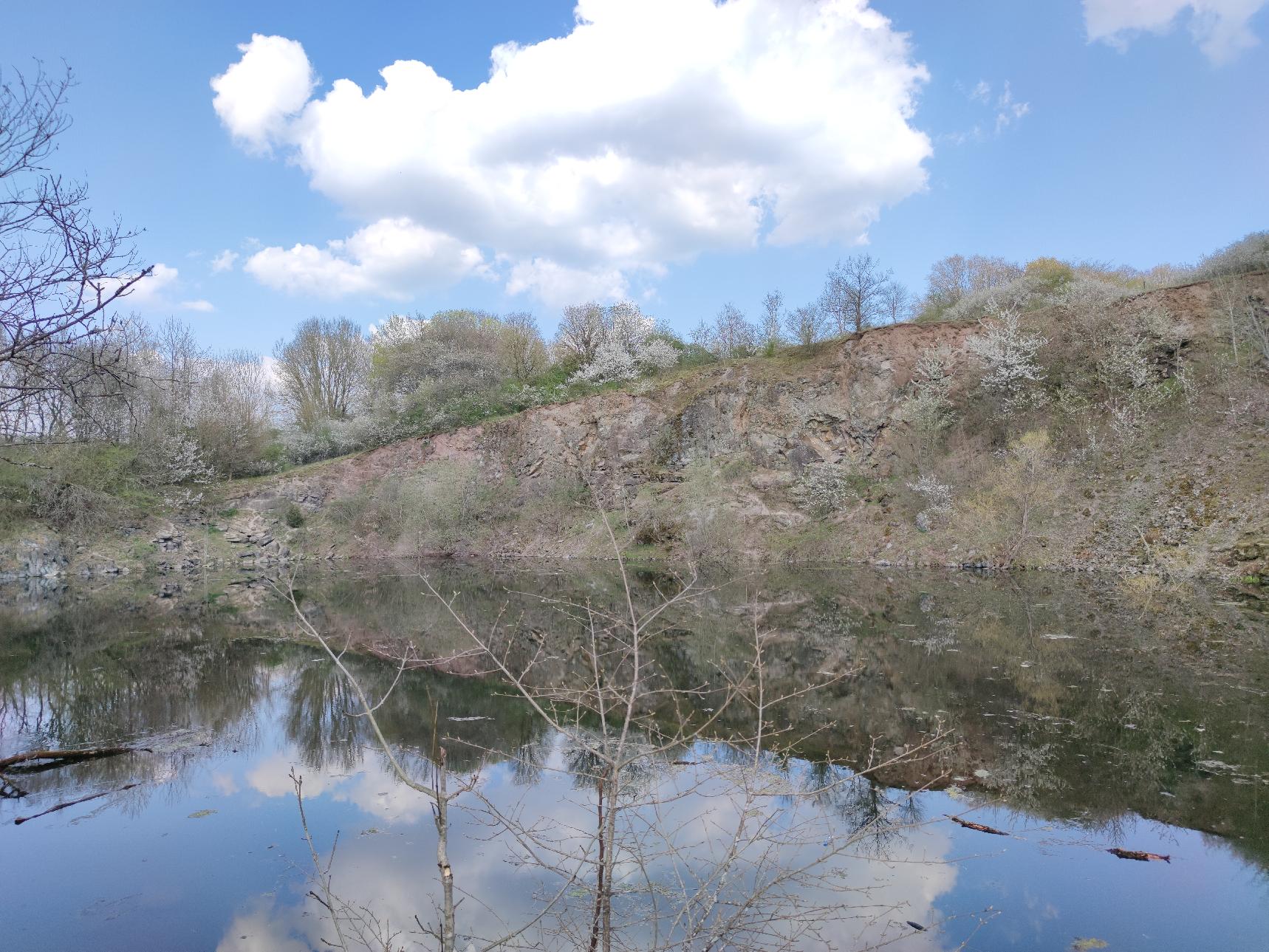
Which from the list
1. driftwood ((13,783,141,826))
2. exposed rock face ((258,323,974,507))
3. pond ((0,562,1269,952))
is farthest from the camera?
exposed rock face ((258,323,974,507))

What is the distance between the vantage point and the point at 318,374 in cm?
4197

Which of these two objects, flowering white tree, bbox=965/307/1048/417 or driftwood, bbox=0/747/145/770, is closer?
driftwood, bbox=0/747/145/770

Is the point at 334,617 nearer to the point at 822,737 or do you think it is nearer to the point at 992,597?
the point at 822,737

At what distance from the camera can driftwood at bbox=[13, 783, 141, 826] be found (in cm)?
592

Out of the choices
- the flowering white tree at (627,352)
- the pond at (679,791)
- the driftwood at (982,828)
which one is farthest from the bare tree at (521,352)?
the driftwood at (982,828)

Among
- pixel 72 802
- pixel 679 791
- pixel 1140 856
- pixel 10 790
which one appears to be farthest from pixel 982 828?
pixel 10 790

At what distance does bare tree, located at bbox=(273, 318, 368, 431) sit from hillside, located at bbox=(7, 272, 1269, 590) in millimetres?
7764

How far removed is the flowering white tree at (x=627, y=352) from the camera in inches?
1347

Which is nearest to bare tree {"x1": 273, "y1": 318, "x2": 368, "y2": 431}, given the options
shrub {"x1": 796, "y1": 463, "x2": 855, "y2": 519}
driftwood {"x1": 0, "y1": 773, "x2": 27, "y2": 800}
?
shrub {"x1": 796, "y1": 463, "x2": 855, "y2": 519}

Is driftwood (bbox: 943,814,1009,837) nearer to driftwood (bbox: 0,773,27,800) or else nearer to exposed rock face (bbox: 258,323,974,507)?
driftwood (bbox: 0,773,27,800)

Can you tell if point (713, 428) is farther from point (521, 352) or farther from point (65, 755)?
point (65, 755)

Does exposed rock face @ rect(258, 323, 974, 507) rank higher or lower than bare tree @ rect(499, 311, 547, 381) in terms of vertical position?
lower

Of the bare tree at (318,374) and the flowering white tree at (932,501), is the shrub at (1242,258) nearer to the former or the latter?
the flowering white tree at (932,501)

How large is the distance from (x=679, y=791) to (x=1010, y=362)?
24.4 metres
